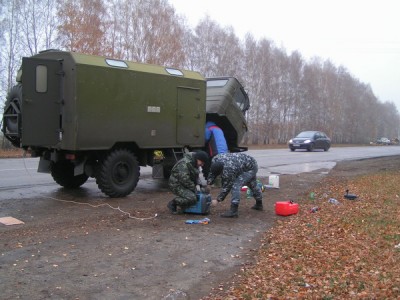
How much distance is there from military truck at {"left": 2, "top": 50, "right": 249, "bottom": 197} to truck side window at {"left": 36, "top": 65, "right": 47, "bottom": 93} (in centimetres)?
2

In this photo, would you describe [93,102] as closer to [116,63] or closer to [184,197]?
[116,63]

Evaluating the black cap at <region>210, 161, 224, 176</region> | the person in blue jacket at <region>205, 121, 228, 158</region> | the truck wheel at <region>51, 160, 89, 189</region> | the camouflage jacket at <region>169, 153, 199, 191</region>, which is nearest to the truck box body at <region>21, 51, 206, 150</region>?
the person in blue jacket at <region>205, 121, 228, 158</region>

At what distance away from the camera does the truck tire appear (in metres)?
8.78

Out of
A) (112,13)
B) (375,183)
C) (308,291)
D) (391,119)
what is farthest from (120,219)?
(391,119)

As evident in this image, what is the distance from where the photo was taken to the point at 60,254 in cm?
532

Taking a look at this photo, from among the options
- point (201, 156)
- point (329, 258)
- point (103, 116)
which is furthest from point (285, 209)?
point (103, 116)

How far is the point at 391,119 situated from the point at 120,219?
134301mm

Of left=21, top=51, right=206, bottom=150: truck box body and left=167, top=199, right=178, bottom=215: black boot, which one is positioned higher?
left=21, top=51, right=206, bottom=150: truck box body

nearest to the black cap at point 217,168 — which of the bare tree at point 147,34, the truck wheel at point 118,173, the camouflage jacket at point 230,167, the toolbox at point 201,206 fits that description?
the camouflage jacket at point 230,167

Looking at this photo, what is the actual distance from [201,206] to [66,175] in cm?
422

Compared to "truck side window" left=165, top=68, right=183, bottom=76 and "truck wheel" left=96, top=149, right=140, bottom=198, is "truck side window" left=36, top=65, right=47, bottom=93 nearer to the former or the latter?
"truck wheel" left=96, top=149, right=140, bottom=198

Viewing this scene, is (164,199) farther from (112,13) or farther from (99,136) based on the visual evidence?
(112,13)

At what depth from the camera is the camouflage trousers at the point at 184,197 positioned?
7.79m

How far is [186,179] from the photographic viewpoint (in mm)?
7875
